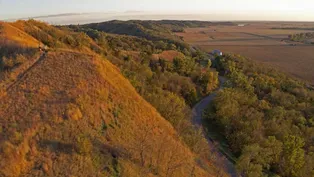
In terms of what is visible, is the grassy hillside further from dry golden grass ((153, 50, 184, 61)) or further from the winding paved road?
dry golden grass ((153, 50, 184, 61))

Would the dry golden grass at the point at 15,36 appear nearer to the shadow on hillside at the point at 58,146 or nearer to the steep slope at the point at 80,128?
the steep slope at the point at 80,128

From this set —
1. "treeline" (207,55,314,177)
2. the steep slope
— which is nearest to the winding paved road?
"treeline" (207,55,314,177)

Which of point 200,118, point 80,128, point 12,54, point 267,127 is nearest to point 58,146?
point 80,128

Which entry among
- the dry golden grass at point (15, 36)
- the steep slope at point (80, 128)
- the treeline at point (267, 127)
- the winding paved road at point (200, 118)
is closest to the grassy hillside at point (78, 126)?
the steep slope at point (80, 128)

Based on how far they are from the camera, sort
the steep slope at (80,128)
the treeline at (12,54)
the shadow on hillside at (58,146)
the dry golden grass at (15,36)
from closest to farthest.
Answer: the steep slope at (80,128) < the shadow on hillside at (58,146) < the treeline at (12,54) < the dry golden grass at (15,36)

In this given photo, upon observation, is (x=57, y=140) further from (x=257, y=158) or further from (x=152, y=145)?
(x=257, y=158)

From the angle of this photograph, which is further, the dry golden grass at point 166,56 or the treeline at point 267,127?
the dry golden grass at point 166,56

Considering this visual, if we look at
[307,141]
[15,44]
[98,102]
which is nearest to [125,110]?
[98,102]
